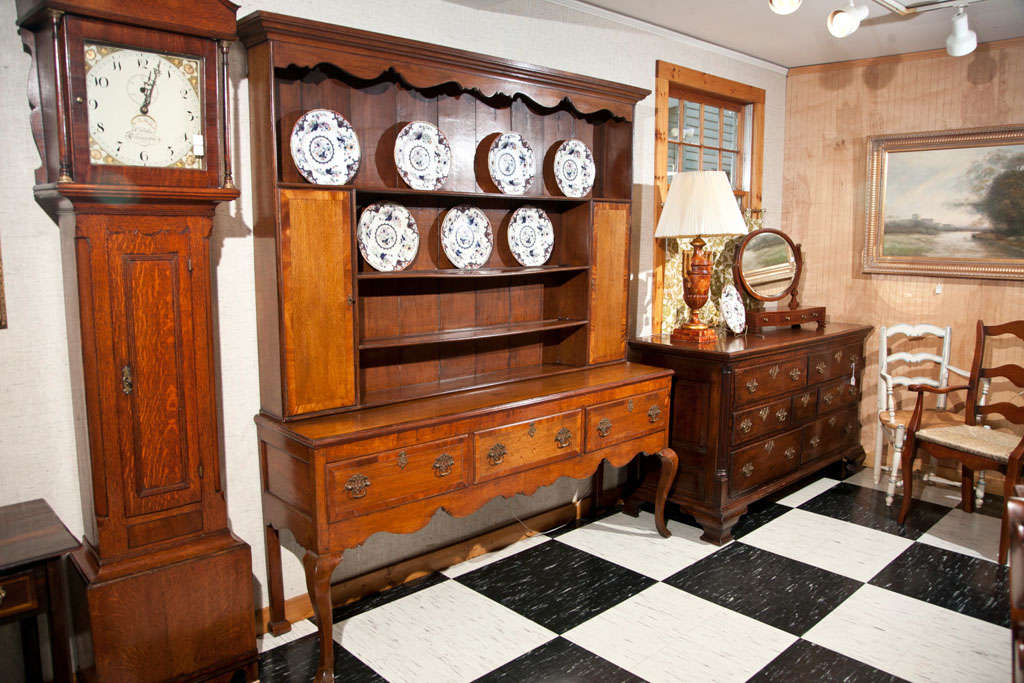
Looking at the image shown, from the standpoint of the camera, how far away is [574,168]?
3.33m

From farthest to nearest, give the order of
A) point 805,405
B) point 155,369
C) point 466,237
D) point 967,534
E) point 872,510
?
point 805,405
point 872,510
point 967,534
point 466,237
point 155,369

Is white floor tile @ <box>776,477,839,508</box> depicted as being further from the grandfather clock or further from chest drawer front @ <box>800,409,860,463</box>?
the grandfather clock

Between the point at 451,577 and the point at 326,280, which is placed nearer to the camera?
the point at 326,280

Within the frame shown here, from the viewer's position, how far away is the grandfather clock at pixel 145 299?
192 cm

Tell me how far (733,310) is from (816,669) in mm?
1966

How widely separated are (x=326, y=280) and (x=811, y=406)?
2.81 metres

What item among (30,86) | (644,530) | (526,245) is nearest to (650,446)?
(644,530)

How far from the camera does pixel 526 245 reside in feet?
10.6

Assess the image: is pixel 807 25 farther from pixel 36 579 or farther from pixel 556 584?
pixel 36 579

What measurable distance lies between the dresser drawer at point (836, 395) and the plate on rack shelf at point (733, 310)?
60 cm

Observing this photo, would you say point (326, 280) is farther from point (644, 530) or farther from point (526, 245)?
point (644, 530)

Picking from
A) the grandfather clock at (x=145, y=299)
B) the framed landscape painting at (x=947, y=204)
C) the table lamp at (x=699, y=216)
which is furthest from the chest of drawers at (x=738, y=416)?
the grandfather clock at (x=145, y=299)

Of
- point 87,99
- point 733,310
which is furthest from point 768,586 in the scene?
→ point 87,99

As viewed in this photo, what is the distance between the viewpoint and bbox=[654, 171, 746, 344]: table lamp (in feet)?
11.2
